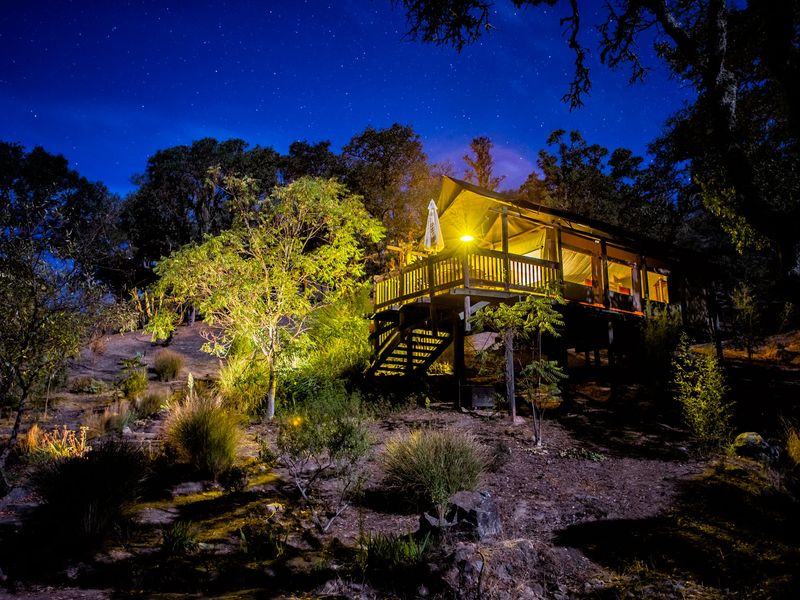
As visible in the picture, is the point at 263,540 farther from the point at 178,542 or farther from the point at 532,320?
Answer: the point at 532,320

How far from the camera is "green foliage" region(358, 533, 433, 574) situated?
477cm

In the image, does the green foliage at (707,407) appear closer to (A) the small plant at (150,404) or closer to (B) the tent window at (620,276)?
(B) the tent window at (620,276)

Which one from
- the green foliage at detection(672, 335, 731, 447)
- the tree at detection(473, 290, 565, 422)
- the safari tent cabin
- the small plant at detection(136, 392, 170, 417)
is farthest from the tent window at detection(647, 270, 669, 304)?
the small plant at detection(136, 392, 170, 417)

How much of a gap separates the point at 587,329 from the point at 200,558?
44.9 feet

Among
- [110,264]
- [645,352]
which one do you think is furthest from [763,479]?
[110,264]

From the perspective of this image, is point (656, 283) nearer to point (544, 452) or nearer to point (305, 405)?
point (544, 452)

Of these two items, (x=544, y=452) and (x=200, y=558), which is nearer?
(x=200, y=558)

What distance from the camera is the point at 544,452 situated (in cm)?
870

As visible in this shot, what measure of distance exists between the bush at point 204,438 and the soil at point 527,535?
15.6 inches

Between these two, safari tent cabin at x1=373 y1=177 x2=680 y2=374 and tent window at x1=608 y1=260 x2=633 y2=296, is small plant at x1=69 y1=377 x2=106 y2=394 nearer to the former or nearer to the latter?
safari tent cabin at x1=373 y1=177 x2=680 y2=374

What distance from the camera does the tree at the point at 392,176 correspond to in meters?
27.3

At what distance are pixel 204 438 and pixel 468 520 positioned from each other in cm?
461

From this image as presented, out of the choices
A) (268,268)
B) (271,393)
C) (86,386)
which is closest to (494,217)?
(268,268)

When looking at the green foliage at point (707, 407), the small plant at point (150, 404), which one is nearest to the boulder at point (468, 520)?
the green foliage at point (707, 407)
